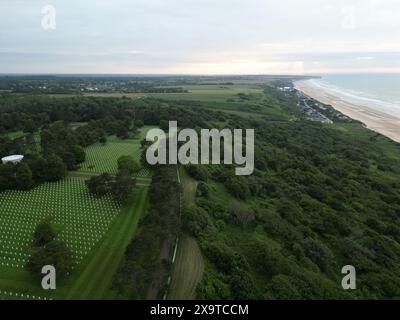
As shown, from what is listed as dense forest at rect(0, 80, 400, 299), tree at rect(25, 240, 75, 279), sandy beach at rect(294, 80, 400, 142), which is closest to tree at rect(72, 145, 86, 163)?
dense forest at rect(0, 80, 400, 299)

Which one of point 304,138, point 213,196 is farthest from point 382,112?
point 213,196

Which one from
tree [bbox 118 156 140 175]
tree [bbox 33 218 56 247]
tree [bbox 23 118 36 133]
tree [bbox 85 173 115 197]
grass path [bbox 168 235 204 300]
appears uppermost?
tree [bbox 23 118 36 133]

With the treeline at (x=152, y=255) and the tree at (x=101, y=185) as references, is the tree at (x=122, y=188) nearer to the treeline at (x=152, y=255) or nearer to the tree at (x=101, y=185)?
the tree at (x=101, y=185)

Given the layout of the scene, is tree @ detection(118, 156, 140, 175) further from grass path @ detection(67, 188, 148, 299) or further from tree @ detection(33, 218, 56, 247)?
tree @ detection(33, 218, 56, 247)

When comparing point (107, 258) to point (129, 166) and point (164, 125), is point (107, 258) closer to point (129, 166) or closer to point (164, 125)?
point (129, 166)

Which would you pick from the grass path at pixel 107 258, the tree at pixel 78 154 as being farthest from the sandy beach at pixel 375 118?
the grass path at pixel 107 258

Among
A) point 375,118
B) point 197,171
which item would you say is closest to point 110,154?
point 197,171
